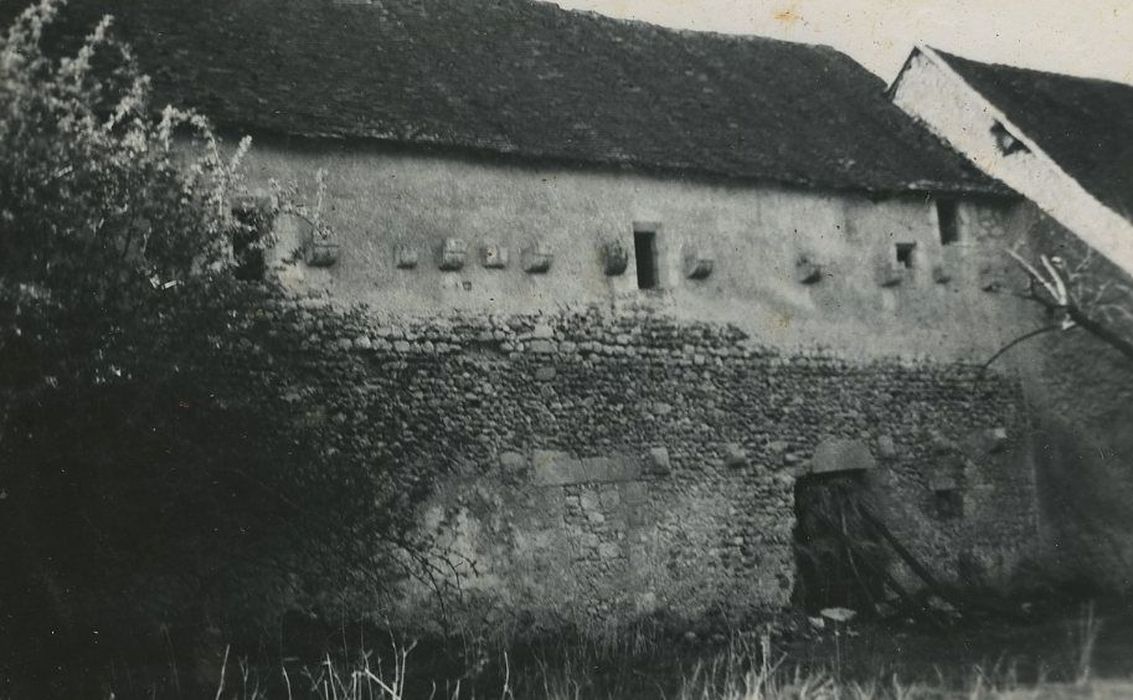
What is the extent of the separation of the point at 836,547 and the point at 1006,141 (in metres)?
5.94

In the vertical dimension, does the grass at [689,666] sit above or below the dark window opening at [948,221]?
below

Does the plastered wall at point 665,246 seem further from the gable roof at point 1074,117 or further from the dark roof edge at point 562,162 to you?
the gable roof at point 1074,117

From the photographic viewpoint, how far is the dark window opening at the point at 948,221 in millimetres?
13477

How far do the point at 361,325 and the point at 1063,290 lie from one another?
798 centimetres

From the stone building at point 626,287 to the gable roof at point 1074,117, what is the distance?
872 millimetres

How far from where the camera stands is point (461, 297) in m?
10.3

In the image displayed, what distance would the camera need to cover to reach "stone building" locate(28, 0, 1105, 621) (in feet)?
32.7

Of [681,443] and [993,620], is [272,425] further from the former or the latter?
[993,620]

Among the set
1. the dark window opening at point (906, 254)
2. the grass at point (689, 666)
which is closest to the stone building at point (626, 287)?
the dark window opening at point (906, 254)

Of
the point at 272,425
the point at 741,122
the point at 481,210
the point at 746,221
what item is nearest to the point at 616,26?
the point at 741,122

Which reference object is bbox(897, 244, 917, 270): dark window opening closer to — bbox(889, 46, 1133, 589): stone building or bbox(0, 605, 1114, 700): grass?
bbox(889, 46, 1133, 589): stone building

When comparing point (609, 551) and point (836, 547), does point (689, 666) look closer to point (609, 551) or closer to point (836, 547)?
point (609, 551)

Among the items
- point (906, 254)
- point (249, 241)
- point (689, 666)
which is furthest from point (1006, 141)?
point (249, 241)

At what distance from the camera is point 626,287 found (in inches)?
439
